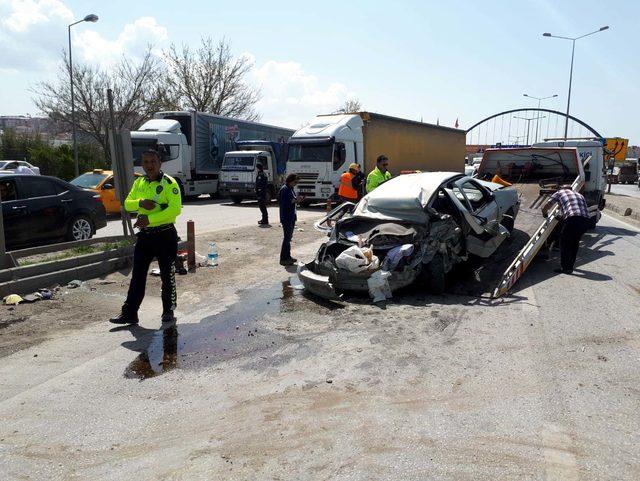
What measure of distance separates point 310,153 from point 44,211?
12.0m

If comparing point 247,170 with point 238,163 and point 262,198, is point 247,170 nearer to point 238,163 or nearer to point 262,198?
point 238,163

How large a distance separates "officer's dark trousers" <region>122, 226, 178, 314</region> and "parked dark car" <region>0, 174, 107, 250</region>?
13.8 feet

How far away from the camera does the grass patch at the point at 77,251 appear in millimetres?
8139

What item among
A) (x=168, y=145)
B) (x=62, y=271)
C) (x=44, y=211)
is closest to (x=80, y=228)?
(x=44, y=211)

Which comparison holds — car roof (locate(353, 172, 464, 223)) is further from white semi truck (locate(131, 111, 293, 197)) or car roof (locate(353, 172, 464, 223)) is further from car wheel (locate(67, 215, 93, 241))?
white semi truck (locate(131, 111, 293, 197))

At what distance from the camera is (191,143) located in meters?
22.9

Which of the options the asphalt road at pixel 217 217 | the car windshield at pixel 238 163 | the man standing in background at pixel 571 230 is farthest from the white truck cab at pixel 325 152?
the man standing in background at pixel 571 230

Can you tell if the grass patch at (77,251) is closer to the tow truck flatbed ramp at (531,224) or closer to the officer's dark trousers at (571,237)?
the tow truck flatbed ramp at (531,224)

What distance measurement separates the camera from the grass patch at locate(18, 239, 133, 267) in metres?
8.14

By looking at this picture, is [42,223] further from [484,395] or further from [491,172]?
[491,172]

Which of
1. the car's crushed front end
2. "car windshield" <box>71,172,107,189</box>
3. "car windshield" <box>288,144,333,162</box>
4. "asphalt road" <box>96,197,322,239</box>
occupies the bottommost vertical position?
"asphalt road" <box>96,197,322,239</box>

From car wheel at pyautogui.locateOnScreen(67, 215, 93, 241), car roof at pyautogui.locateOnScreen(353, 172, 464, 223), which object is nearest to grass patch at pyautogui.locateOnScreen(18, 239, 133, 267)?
car wheel at pyautogui.locateOnScreen(67, 215, 93, 241)

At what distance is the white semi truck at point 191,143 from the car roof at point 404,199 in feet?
49.5

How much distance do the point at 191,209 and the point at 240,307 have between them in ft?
46.3
